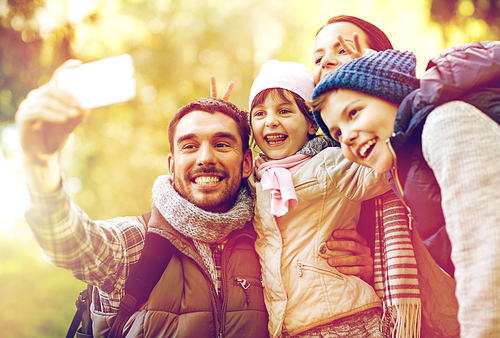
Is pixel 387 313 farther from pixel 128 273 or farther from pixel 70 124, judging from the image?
pixel 70 124

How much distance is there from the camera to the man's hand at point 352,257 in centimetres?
182

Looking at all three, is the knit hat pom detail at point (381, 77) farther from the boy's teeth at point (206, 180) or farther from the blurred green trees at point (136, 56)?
the blurred green trees at point (136, 56)

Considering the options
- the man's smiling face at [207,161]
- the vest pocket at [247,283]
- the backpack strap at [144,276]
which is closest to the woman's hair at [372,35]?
the man's smiling face at [207,161]

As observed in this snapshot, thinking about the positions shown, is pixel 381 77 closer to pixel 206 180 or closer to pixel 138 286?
pixel 206 180

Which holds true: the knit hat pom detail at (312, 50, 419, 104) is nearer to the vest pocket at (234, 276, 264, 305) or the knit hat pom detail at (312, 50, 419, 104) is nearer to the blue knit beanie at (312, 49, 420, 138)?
the blue knit beanie at (312, 49, 420, 138)

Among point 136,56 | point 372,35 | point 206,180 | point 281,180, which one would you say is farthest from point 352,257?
point 136,56

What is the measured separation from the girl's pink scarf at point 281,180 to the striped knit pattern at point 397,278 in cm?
Result: 57

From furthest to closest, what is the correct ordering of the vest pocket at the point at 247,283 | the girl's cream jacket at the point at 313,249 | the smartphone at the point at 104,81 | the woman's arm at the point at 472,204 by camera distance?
the vest pocket at the point at 247,283, the girl's cream jacket at the point at 313,249, the smartphone at the point at 104,81, the woman's arm at the point at 472,204

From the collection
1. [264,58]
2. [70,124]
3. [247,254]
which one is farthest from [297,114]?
[264,58]

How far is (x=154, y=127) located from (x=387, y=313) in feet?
22.6

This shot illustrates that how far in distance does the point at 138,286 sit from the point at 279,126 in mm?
1251

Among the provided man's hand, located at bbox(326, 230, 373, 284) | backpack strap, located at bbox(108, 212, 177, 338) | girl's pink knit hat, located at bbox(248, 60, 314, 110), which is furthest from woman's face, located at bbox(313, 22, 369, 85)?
backpack strap, located at bbox(108, 212, 177, 338)

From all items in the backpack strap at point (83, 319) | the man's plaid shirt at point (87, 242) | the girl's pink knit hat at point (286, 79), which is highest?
the girl's pink knit hat at point (286, 79)

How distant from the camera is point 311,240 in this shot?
71.6 inches
